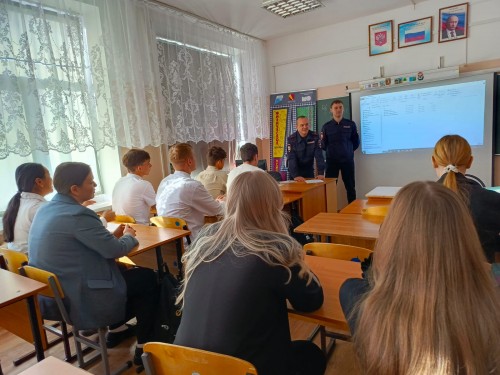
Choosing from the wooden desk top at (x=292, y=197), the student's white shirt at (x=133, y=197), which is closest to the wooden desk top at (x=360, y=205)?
the wooden desk top at (x=292, y=197)

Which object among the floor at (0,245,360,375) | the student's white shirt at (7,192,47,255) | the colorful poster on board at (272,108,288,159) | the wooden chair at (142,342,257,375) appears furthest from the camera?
the colorful poster on board at (272,108,288,159)

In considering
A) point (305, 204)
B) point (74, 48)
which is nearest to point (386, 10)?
point (305, 204)

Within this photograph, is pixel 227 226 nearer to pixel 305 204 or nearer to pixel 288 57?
pixel 305 204

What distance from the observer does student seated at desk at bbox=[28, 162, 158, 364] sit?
5.79 feet

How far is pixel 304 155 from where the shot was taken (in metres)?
5.07

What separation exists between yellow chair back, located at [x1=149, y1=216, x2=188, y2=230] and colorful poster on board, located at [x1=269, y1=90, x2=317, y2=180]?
10.8 ft

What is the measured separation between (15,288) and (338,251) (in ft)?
5.39

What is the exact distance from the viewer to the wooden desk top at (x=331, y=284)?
1.23m

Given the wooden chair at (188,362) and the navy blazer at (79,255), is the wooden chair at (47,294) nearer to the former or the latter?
the navy blazer at (79,255)

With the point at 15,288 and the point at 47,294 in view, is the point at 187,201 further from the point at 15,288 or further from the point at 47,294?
the point at 15,288

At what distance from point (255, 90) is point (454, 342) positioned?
533 cm

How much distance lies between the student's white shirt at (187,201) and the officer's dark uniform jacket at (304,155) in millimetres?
2447

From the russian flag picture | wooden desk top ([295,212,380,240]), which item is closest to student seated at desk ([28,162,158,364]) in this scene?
wooden desk top ([295,212,380,240])

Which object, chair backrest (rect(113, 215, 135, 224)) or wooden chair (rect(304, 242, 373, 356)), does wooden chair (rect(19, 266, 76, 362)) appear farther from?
wooden chair (rect(304, 242, 373, 356))
